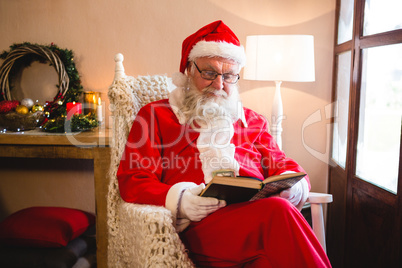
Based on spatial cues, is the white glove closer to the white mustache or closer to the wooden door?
the white mustache

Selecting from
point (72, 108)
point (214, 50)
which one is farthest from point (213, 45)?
point (72, 108)

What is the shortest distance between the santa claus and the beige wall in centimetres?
70

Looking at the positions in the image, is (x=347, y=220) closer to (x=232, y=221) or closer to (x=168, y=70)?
(x=232, y=221)

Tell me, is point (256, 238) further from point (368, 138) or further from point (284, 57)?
Result: point (284, 57)

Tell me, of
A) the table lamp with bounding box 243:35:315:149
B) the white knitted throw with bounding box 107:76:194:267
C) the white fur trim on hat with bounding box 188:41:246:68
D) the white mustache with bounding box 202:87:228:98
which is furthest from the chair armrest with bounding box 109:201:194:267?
the table lamp with bounding box 243:35:315:149

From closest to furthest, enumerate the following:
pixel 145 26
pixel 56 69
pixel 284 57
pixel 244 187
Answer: pixel 244 187
pixel 284 57
pixel 56 69
pixel 145 26

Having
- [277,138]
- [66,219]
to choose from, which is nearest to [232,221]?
[277,138]

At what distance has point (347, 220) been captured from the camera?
209cm

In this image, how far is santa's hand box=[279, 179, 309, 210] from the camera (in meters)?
1.51

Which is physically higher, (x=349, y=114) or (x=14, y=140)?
(x=349, y=114)

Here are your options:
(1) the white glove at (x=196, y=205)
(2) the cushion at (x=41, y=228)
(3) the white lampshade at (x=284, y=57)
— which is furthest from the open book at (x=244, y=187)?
(2) the cushion at (x=41, y=228)

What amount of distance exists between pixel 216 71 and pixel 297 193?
664 mm

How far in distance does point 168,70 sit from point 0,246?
4.84 feet

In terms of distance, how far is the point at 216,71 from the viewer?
1726mm
